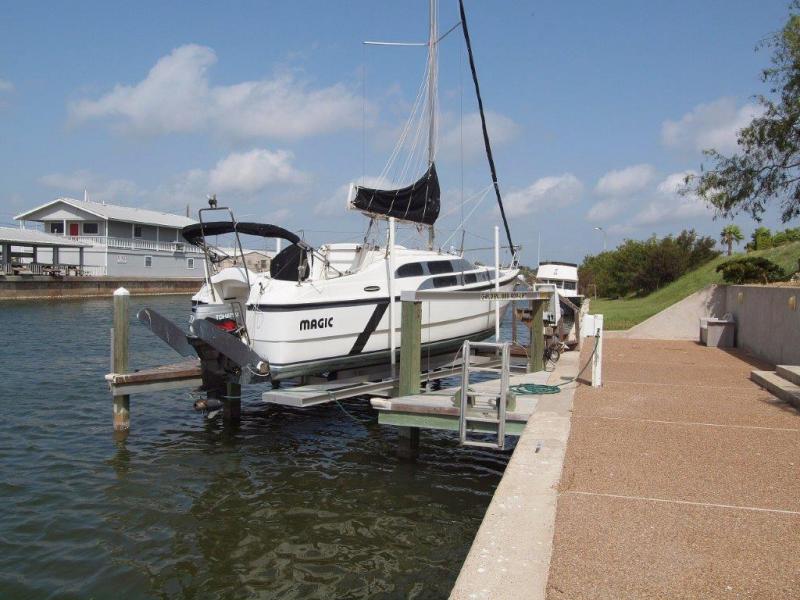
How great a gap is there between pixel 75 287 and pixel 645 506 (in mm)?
49954

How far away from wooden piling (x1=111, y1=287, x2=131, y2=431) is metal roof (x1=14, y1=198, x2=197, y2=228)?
151ft

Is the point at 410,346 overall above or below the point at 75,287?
below

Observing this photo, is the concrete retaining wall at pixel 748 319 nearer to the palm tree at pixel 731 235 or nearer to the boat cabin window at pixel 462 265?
the boat cabin window at pixel 462 265

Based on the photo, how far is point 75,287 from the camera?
48406 millimetres

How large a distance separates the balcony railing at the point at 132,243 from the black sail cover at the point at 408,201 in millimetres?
50546

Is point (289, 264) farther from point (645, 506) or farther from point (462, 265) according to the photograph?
point (645, 506)

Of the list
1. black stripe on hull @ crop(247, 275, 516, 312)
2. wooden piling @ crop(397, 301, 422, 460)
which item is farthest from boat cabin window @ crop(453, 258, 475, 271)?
wooden piling @ crop(397, 301, 422, 460)

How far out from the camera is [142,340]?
82.7 feet

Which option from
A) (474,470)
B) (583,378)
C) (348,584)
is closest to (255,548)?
(348,584)

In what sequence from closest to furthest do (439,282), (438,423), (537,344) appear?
(438,423)
(537,344)
(439,282)

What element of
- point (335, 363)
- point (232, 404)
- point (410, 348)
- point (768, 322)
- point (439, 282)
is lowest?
point (232, 404)

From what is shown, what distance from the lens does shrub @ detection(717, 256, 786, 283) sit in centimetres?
1991

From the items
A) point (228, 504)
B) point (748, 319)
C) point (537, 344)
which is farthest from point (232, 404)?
point (748, 319)

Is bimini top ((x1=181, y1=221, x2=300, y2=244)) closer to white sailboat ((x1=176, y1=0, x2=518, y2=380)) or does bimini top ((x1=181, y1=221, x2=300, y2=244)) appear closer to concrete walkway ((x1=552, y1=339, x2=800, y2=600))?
white sailboat ((x1=176, y1=0, x2=518, y2=380))
